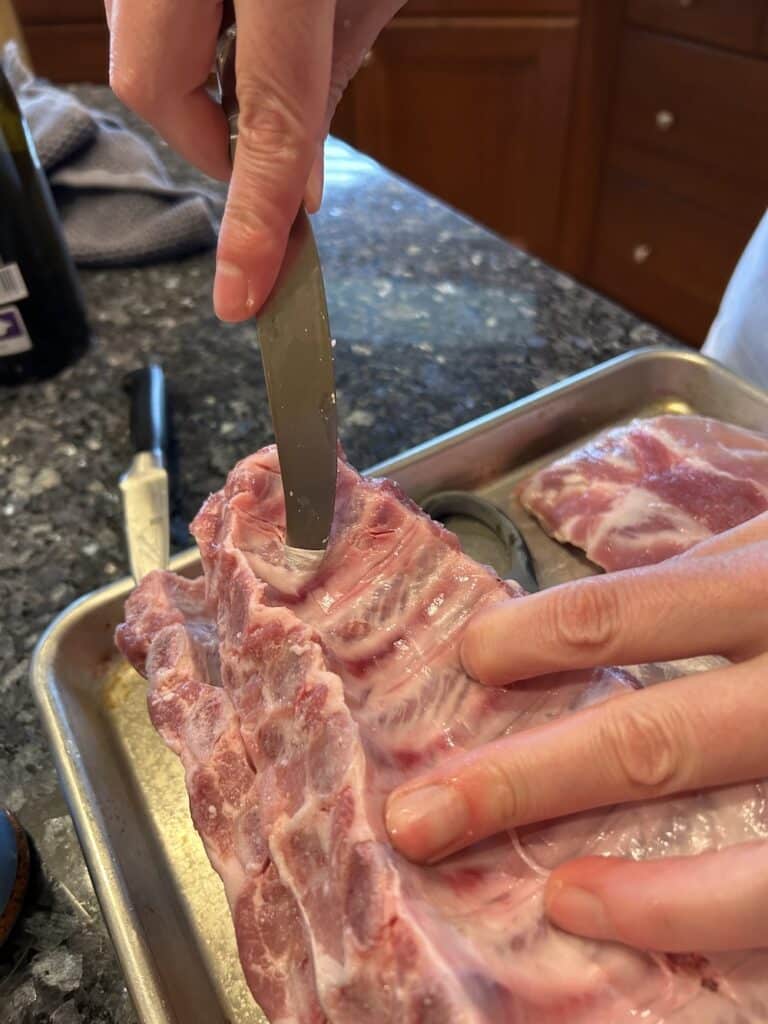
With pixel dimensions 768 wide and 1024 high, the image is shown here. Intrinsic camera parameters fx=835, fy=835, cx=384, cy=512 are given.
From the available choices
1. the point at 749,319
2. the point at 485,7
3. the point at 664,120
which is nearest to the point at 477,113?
the point at 485,7

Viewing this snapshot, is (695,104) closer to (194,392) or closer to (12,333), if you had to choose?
(194,392)

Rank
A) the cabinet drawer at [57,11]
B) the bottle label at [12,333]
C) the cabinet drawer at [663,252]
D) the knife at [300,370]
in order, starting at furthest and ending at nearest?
the cabinet drawer at [57,11], the cabinet drawer at [663,252], the bottle label at [12,333], the knife at [300,370]

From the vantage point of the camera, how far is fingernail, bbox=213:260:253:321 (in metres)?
0.83

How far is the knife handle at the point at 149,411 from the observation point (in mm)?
1389

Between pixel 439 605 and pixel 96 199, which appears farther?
pixel 96 199

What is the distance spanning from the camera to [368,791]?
704 millimetres

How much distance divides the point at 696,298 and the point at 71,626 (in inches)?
112

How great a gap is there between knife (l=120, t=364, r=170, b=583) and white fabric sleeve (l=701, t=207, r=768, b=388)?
107 cm

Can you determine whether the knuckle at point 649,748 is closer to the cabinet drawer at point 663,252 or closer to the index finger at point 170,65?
the index finger at point 170,65

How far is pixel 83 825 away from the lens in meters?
0.92

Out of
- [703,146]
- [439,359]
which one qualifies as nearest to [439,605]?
[439,359]

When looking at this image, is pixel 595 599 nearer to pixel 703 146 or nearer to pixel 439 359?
pixel 439 359

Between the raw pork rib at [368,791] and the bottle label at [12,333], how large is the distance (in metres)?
0.72

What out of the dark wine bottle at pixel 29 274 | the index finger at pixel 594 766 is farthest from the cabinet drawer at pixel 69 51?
the index finger at pixel 594 766
